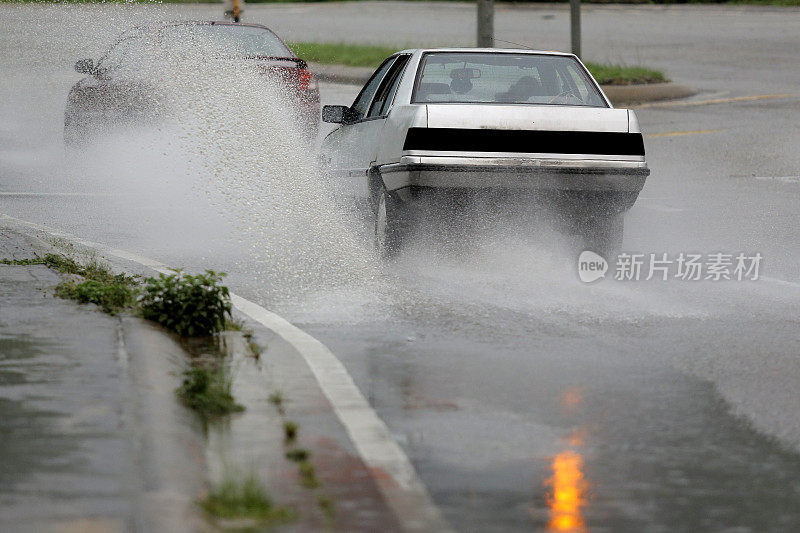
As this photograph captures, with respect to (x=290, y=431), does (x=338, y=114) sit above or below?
above

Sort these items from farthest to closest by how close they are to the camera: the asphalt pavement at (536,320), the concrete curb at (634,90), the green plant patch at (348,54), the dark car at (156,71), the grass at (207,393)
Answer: the green plant patch at (348,54) < the concrete curb at (634,90) < the dark car at (156,71) < the grass at (207,393) < the asphalt pavement at (536,320)

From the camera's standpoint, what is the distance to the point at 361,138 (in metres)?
10.8

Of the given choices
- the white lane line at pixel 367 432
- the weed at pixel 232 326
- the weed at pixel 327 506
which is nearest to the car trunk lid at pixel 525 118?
the white lane line at pixel 367 432

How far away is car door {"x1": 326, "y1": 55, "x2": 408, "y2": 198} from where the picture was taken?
34.2 ft

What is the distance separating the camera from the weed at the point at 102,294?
769 centimetres

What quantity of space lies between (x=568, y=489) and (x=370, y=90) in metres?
6.94

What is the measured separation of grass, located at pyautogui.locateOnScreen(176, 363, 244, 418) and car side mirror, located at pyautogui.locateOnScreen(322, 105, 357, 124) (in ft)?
17.3

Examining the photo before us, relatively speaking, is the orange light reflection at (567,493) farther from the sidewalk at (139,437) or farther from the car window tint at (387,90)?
the car window tint at (387,90)

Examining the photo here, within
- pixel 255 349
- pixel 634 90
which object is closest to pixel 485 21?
pixel 634 90

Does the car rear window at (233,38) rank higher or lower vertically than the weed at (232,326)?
higher

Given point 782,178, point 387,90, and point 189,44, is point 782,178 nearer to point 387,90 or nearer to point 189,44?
point 387,90

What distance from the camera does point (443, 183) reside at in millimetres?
9102

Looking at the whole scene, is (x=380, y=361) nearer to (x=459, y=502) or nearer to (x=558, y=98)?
(x=459, y=502)

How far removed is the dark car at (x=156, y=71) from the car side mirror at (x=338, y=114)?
548cm
